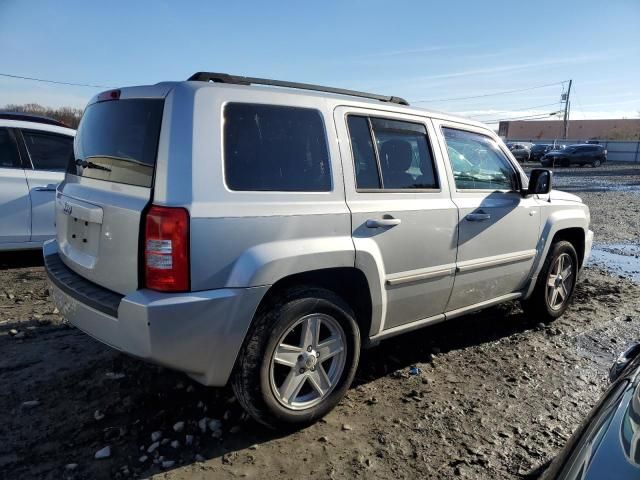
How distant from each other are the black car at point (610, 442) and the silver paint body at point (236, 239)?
1.54 metres

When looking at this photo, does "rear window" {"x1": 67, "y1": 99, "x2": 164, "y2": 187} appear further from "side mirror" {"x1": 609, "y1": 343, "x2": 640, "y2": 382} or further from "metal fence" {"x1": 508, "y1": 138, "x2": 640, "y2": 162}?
"metal fence" {"x1": 508, "y1": 138, "x2": 640, "y2": 162}

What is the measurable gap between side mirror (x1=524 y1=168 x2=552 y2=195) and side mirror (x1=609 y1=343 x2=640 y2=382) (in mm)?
2256

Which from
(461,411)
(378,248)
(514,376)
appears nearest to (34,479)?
(378,248)

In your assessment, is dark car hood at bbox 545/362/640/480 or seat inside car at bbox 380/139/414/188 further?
seat inside car at bbox 380/139/414/188

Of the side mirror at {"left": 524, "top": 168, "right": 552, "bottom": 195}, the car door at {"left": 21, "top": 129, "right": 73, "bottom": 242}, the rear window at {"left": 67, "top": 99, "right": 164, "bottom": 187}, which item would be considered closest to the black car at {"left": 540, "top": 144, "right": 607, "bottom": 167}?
the side mirror at {"left": 524, "top": 168, "right": 552, "bottom": 195}

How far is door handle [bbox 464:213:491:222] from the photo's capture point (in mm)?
3703

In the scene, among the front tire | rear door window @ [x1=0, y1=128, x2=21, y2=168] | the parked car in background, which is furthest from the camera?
the parked car in background

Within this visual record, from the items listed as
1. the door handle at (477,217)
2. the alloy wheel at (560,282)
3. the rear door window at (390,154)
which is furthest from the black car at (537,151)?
the rear door window at (390,154)

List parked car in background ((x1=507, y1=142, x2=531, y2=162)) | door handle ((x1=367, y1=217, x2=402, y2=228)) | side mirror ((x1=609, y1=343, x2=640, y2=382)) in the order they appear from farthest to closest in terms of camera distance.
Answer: parked car in background ((x1=507, y1=142, x2=531, y2=162))
door handle ((x1=367, y1=217, x2=402, y2=228))
side mirror ((x1=609, y1=343, x2=640, y2=382))

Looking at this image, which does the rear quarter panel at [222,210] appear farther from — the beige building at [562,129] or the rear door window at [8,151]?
the beige building at [562,129]

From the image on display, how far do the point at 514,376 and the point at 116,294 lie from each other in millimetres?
2873

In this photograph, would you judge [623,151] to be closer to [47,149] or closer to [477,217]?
[477,217]

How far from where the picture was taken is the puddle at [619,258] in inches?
270

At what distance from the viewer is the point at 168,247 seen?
2.39 metres
